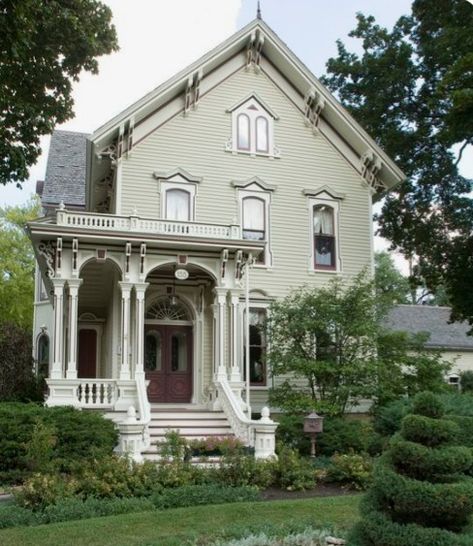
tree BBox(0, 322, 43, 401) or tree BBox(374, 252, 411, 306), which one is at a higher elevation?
→ tree BBox(374, 252, 411, 306)

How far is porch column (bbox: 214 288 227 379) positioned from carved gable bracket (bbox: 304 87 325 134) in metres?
7.29

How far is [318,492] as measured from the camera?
11984 mm

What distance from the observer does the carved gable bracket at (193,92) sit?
67.5ft

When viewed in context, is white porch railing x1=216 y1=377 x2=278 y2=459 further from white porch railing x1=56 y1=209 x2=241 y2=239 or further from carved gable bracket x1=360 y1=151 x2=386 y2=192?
carved gable bracket x1=360 y1=151 x2=386 y2=192

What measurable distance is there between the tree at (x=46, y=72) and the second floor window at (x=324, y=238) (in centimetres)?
800

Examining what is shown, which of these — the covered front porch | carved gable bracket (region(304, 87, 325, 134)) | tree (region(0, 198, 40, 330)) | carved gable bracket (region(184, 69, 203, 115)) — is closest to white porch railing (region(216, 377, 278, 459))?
the covered front porch

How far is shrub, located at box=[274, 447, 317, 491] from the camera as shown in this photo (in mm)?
12086

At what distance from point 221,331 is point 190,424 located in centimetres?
253

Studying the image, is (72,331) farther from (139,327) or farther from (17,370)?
(17,370)

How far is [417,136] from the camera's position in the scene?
87.8 ft

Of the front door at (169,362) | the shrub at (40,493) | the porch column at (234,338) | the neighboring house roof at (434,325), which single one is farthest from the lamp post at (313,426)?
the neighboring house roof at (434,325)

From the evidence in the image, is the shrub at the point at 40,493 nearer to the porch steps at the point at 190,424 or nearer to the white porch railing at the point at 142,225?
the porch steps at the point at 190,424

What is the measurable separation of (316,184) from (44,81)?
8.73 meters

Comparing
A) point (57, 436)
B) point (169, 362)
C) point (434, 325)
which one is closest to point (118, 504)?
point (57, 436)
